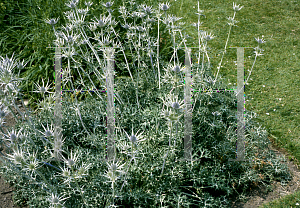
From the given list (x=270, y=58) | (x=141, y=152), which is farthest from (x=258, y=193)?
(x=270, y=58)

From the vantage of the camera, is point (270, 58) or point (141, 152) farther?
point (270, 58)

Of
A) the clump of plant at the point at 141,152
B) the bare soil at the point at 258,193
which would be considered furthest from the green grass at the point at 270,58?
the clump of plant at the point at 141,152

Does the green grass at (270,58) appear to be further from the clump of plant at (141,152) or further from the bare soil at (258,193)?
the clump of plant at (141,152)

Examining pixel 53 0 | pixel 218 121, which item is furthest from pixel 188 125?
pixel 53 0

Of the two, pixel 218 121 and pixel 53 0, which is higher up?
pixel 53 0

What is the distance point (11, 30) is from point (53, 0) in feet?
3.02

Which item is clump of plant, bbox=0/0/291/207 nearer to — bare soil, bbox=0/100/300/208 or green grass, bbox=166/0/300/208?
bare soil, bbox=0/100/300/208

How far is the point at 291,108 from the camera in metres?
4.29

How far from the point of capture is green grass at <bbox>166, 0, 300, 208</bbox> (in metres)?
3.99

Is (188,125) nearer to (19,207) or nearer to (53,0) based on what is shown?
(19,207)

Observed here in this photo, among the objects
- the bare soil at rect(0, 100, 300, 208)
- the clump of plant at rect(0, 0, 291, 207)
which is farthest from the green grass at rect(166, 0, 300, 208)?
the clump of plant at rect(0, 0, 291, 207)

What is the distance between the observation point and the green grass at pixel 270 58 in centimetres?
399

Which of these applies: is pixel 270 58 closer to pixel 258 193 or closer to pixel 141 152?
pixel 258 193

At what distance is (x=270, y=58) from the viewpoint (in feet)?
17.9
